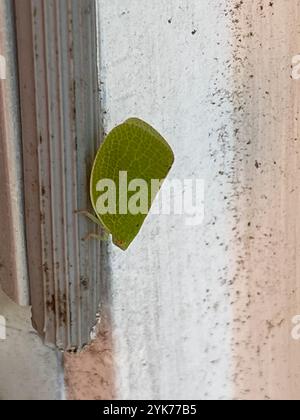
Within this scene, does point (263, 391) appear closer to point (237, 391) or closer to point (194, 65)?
point (237, 391)

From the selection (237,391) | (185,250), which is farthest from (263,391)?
(185,250)

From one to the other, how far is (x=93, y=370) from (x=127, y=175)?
8.2 inches

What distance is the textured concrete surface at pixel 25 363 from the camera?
56 cm

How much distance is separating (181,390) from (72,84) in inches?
12.1

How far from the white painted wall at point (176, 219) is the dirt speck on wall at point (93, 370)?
0.03 feet

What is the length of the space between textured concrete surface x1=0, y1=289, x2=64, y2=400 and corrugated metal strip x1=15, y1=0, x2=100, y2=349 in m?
0.03

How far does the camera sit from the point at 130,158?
1.55ft

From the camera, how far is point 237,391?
2.01 ft

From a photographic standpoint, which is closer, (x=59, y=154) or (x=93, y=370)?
(x=59, y=154)

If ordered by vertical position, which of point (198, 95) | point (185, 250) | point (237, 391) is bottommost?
point (237, 391)

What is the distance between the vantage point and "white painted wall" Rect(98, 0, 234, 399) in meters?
0.49

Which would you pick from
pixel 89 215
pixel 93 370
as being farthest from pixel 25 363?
pixel 89 215

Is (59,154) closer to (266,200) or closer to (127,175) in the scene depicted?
(127,175)

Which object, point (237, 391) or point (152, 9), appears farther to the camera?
point (237, 391)
